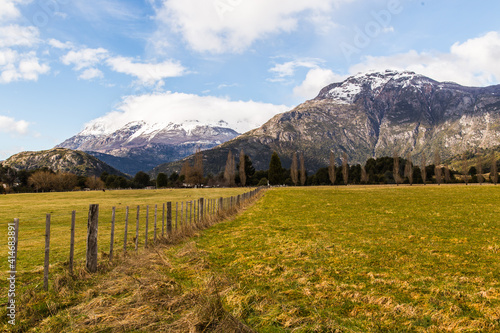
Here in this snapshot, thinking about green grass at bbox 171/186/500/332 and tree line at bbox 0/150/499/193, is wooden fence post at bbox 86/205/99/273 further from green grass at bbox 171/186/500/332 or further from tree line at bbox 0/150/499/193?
tree line at bbox 0/150/499/193

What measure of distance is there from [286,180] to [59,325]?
155m

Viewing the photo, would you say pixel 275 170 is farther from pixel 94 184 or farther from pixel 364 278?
pixel 364 278

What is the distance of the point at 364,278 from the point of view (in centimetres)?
935

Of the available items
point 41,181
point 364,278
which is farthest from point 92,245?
point 41,181

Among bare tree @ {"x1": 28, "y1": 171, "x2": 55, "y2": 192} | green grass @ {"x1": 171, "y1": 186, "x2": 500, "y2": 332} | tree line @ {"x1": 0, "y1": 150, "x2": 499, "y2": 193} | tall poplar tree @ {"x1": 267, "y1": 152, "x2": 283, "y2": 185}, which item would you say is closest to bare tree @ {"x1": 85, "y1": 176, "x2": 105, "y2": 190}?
tree line @ {"x1": 0, "y1": 150, "x2": 499, "y2": 193}

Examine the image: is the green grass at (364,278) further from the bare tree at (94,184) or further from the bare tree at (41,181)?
the bare tree at (94,184)

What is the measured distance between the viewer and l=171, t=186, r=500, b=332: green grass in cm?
656

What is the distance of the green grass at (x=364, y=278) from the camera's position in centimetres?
656

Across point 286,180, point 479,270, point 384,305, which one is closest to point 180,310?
point 384,305

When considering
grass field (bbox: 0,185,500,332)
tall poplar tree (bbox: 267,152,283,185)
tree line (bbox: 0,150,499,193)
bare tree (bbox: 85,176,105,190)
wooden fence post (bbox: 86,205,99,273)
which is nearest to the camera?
grass field (bbox: 0,185,500,332)

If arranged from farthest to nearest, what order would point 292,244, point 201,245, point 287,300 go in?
point 201,245 → point 292,244 → point 287,300

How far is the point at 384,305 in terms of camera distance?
7.27m

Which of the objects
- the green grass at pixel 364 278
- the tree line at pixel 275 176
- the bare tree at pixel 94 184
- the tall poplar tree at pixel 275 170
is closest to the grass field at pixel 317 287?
the green grass at pixel 364 278

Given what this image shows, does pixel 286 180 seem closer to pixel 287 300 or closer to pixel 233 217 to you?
pixel 233 217
